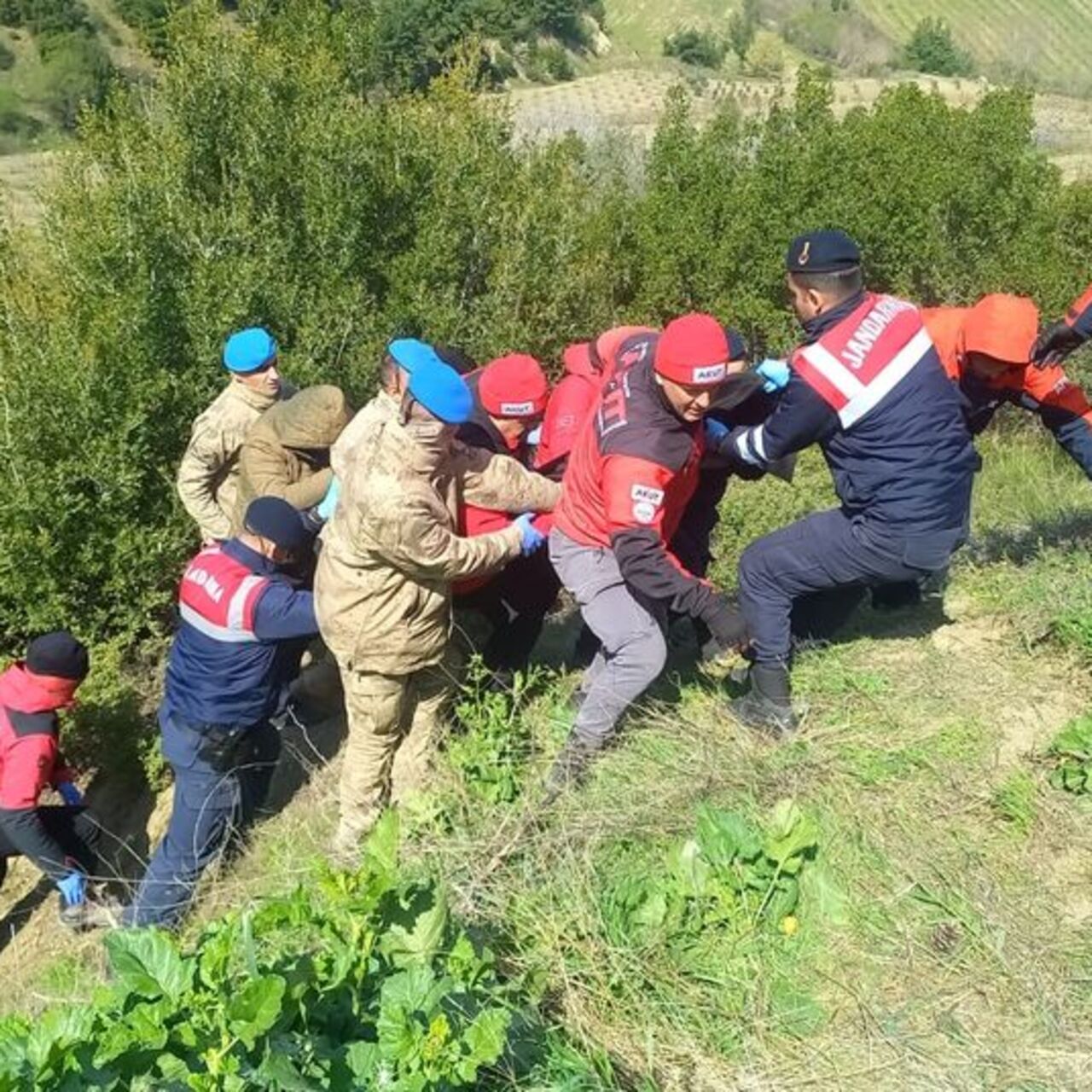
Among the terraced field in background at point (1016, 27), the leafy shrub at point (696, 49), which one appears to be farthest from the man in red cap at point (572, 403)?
the leafy shrub at point (696, 49)

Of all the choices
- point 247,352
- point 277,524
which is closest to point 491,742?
point 277,524

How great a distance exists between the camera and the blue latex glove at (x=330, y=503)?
4137 millimetres

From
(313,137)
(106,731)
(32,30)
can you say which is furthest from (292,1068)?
(32,30)

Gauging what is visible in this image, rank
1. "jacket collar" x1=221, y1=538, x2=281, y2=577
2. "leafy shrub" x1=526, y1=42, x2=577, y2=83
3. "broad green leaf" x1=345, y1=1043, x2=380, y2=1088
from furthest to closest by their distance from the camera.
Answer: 1. "leafy shrub" x1=526, y1=42, x2=577, y2=83
2. "jacket collar" x1=221, y1=538, x2=281, y2=577
3. "broad green leaf" x1=345, y1=1043, x2=380, y2=1088

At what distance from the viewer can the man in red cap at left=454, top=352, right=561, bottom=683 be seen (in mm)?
4359

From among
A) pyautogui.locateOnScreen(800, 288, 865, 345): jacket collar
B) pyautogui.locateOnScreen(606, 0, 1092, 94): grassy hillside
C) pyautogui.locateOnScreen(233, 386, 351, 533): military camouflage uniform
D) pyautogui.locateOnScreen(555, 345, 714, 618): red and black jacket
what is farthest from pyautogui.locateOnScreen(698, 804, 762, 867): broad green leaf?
pyautogui.locateOnScreen(606, 0, 1092, 94): grassy hillside

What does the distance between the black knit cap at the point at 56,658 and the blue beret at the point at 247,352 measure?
1.48 m

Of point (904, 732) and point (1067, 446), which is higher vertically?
point (1067, 446)

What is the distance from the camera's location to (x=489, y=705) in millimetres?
4188

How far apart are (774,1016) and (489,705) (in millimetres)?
1600

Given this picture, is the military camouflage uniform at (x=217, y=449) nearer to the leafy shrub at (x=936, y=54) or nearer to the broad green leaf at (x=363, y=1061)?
the broad green leaf at (x=363, y=1061)

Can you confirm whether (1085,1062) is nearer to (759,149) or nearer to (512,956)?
(512,956)

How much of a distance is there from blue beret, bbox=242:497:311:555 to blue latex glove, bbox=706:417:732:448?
1623 mm

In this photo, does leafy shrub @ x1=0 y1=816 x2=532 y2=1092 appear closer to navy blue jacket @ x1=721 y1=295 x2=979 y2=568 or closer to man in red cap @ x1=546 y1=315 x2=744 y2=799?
man in red cap @ x1=546 y1=315 x2=744 y2=799
